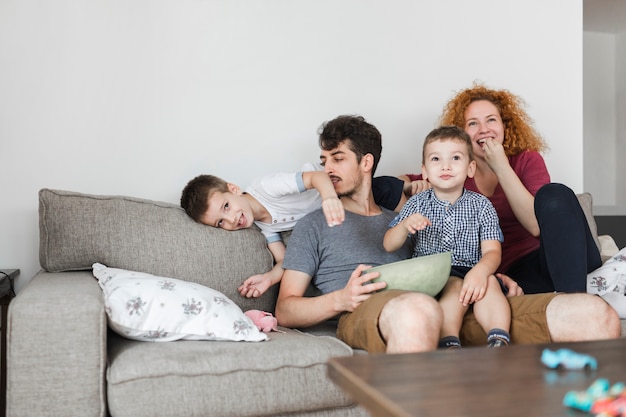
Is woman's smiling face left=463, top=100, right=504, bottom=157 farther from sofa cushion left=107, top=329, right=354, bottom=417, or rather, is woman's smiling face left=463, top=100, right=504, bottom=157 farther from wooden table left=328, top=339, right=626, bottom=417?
wooden table left=328, top=339, right=626, bottom=417

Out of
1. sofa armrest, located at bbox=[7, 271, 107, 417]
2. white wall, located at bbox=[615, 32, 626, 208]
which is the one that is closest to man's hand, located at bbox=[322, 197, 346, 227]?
sofa armrest, located at bbox=[7, 271, 107, 417]

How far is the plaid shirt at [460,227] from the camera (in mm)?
2277

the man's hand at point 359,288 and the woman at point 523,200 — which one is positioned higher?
the woman at point 523,200

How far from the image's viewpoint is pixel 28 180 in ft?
8.83

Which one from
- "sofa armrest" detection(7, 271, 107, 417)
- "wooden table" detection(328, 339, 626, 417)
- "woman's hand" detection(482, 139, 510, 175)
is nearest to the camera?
"wooden table" detection(328, 339, 626, 417)

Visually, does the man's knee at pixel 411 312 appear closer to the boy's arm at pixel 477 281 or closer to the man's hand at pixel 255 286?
the boy's arm at pixel 477 281

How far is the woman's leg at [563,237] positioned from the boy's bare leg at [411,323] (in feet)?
1.50

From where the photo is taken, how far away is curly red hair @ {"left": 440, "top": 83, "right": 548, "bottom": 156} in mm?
2828

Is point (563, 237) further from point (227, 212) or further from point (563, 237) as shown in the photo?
point (227, 212)

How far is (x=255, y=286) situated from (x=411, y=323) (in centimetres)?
74

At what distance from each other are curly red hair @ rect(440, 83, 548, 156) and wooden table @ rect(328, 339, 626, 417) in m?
1.45

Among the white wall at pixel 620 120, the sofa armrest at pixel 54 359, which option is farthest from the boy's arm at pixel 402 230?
the white wall at pixel 620 120

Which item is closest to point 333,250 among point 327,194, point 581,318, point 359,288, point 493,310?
point 327,194

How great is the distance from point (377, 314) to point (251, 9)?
1.60 m
